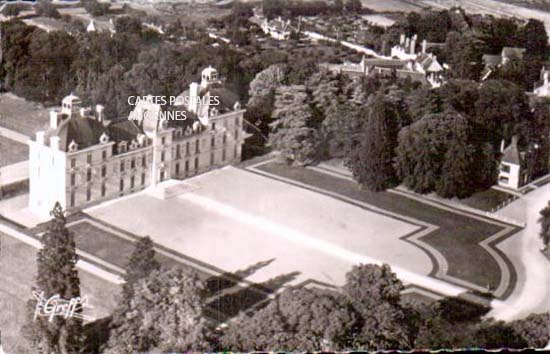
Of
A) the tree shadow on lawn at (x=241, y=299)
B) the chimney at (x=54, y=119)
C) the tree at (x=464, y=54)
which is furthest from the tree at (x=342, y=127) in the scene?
the chimney at (x=54, y=119)

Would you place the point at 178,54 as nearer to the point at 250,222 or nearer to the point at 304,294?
the point at 250,222

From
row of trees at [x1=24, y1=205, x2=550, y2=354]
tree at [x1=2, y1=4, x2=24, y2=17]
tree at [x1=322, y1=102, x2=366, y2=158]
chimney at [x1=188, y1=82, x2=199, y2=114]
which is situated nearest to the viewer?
row of trees at [x1=24, y1=205, x2=550, y2=354]

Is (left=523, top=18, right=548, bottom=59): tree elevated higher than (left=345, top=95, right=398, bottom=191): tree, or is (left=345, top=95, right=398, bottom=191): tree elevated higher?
(left=523, top=18, right=548, bottom=59): tree

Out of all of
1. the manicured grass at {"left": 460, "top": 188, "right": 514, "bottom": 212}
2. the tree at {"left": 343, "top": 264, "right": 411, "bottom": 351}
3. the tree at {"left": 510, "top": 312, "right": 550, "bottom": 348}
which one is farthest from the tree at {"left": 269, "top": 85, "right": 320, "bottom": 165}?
the tree at {"left": 510, "top": 312, "right": 550, "bottom": 348}

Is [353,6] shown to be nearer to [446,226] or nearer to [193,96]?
[193,96]

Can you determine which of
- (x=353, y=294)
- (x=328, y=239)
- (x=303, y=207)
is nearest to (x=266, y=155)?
(x=303, y=207)

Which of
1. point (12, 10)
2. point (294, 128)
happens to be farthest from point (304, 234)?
point (12, 10)

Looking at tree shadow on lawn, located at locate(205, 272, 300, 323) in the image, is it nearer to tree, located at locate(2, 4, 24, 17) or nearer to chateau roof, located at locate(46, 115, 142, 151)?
chateau roof, located at locate(46, 115, 142, 151)

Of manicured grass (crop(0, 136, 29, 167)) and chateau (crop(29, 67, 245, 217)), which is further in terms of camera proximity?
manicured grass (crop(0, 136, 29, 167))
